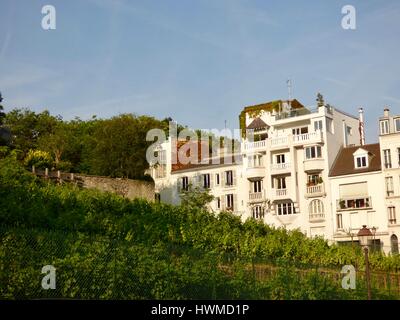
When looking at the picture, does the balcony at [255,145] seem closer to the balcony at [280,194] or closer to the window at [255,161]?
the window at [255,161]

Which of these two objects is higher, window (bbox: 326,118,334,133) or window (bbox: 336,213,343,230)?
window (bbox: 326,118,334,133)

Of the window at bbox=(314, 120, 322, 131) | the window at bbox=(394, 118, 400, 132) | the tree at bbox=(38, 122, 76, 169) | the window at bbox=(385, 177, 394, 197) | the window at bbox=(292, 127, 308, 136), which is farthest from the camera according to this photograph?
the tree at bbox=(38, 122, 76, 169)

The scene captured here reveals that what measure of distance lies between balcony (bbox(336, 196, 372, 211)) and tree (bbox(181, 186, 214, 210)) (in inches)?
451

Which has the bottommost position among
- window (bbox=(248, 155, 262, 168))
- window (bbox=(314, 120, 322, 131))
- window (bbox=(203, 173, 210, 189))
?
window (bbox=(203, 173, 210, 189))

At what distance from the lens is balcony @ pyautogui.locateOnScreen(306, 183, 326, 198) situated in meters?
55.5

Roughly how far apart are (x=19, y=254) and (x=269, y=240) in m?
22.9

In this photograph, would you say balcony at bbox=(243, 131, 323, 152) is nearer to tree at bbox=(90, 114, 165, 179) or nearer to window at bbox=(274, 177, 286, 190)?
window at bbox=(274, 177, 286, 190)

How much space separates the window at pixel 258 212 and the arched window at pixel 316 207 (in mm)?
4499

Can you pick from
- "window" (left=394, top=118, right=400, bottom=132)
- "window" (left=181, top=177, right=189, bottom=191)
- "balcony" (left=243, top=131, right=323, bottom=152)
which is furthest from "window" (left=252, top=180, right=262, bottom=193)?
"window" (left=394, top=118, right=400, bottom=132)

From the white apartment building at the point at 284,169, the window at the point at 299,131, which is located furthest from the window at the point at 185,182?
the window at the point at 299,131

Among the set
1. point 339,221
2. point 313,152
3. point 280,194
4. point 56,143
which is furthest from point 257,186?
point 56,143

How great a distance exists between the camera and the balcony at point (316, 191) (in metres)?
55.5

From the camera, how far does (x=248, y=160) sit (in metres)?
59.4
